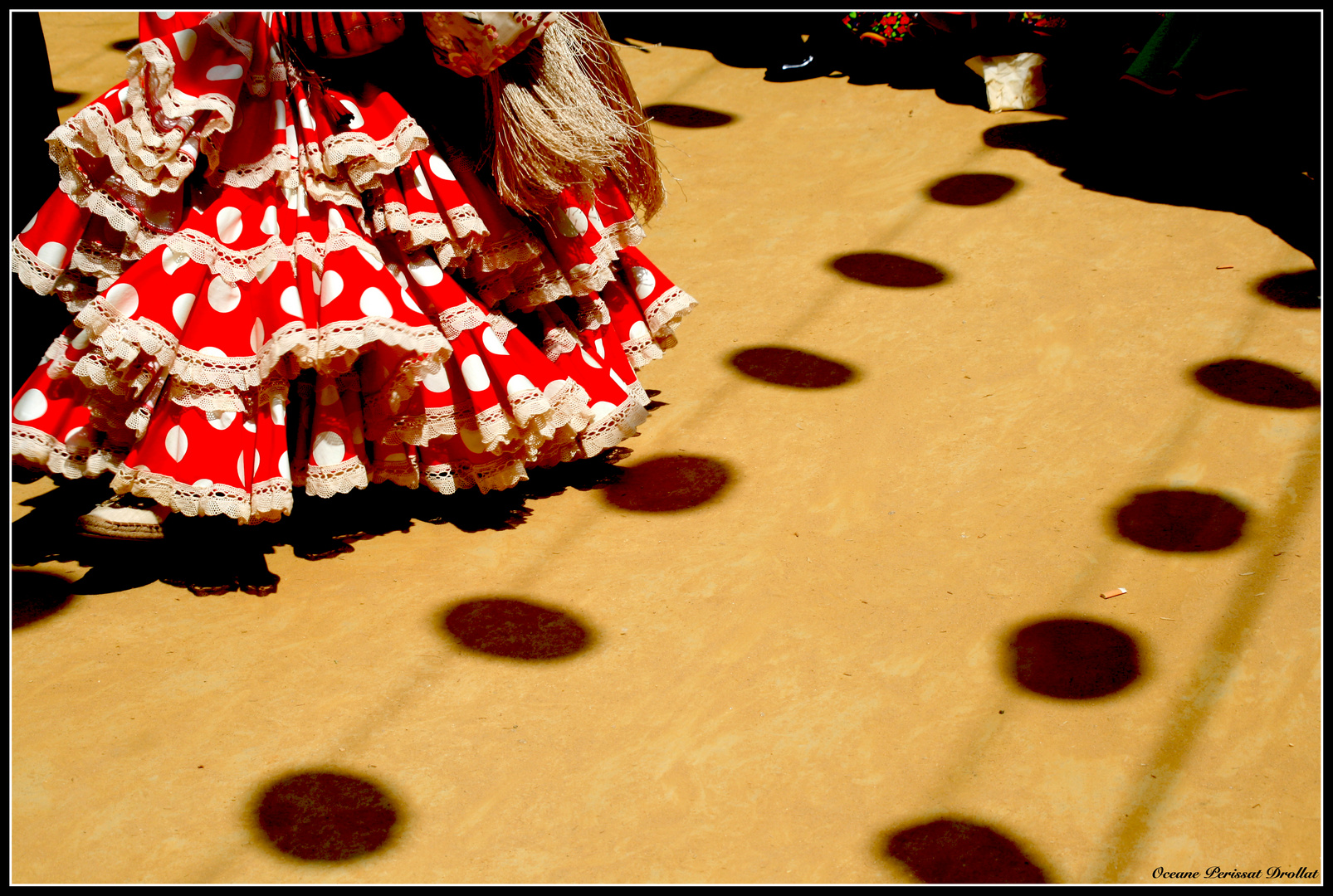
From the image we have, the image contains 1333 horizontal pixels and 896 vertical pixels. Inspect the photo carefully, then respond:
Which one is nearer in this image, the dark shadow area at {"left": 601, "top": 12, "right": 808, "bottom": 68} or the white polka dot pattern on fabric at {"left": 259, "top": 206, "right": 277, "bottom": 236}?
the white polka dot pattern on fabric at {"left": 259, "top": 206, "right": 277, "bottom": 236}

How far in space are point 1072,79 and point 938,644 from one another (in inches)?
108

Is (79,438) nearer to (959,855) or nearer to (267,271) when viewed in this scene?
(267,271)

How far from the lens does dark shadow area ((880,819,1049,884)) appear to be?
144 centimetres

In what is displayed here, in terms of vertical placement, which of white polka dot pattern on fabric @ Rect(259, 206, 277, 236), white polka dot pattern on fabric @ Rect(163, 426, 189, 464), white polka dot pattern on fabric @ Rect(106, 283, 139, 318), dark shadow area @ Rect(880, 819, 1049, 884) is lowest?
dark shadow area @ Rect(880, 819, 1049, 884)

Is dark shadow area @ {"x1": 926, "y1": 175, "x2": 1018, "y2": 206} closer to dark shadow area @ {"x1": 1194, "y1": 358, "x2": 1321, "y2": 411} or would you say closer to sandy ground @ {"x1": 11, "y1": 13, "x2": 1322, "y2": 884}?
sandy ground @ {"x1": 11, "y1": 13, "x2": 1322, "y2": 884}

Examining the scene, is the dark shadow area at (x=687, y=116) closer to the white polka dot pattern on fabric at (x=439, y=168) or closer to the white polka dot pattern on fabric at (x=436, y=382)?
the white polka dot pattern on fabric at (x=439, y=168)

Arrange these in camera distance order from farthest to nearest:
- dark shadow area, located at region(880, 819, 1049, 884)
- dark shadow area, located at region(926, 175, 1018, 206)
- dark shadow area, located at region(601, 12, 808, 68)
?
dark shadow area, located at region(601, 12, 808, 68)
dark shadow area, located at region(926, 175, 1018, 206)
dark shadow area, located at region(880, 819, 1049, 884)

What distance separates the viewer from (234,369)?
173 centimetres

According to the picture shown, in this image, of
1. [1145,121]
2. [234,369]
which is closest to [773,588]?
[234,369]

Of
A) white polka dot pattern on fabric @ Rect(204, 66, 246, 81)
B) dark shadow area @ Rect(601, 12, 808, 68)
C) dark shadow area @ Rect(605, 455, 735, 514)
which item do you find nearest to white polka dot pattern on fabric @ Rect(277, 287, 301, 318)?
white polka dot pattern on fabric @ Rect(204, 66, 246, 81)

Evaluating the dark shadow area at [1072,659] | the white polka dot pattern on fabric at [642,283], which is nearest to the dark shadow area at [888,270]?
the white polka dot pattern on fabric at [642,283]

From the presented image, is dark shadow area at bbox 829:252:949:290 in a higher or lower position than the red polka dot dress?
lower

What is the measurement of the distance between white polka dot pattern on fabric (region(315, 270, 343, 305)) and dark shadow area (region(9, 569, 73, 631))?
65 centimetres

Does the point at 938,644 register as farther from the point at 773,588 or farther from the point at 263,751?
the point at 263,751
